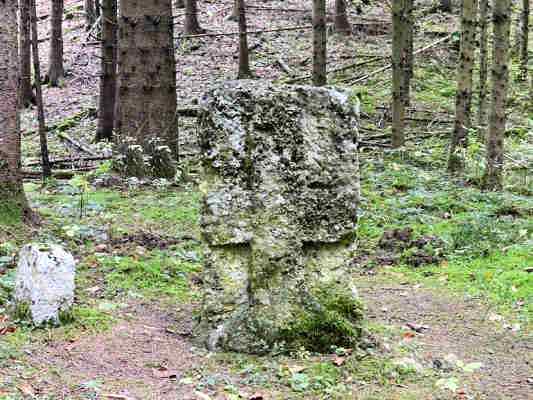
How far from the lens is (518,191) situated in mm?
12414

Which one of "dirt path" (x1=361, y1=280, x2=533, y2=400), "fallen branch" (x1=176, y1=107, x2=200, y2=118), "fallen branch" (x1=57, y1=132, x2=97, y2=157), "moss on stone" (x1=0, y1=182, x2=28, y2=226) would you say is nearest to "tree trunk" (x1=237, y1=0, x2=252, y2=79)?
"fallen branch" (x1=176, y1=107, x2=200, y2=118)

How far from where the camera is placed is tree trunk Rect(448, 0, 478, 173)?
1304 cm

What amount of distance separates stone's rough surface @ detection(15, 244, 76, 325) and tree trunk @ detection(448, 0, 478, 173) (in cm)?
946

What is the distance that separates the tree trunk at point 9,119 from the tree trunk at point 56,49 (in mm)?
17963

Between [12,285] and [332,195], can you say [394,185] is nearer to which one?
[332,195]

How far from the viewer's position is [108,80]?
17.2 metres

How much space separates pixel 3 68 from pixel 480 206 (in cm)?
717

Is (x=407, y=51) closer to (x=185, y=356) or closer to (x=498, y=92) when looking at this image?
(x=498, y=92)

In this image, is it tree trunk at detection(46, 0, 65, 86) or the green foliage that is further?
tree trunk at detection(46, 0, 65, 86)

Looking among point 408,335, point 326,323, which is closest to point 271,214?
point 326,323

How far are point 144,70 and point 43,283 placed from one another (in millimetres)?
6681

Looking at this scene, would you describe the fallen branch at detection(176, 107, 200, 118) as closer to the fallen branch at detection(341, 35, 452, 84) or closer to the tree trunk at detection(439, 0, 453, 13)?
the fallen branch at detection(341, 35, 452, 84)

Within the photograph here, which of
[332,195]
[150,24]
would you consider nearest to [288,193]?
[332,195]

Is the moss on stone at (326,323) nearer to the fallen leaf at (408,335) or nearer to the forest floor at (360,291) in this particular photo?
the forest floor at (360,291)
